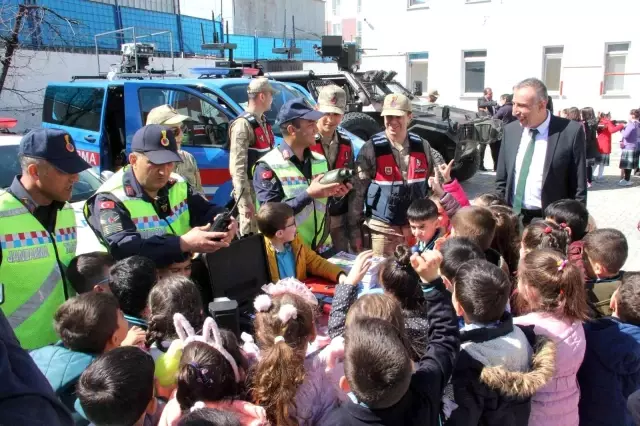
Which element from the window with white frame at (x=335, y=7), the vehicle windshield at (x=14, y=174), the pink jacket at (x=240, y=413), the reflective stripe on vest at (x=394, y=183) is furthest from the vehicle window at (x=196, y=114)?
the window with white frame at (x=335, y=7)

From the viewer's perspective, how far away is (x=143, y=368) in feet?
5.38

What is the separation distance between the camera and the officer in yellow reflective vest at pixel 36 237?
7.70 feet

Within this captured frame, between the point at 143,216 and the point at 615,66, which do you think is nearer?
the point at 143,216

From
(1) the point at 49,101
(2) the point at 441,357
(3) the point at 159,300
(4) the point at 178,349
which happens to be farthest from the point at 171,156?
(1) the point at 49,101

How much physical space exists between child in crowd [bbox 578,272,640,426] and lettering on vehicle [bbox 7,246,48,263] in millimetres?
2428

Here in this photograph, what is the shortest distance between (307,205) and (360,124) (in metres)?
5.06

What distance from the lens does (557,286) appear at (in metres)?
2.30

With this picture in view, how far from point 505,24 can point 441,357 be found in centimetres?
1715

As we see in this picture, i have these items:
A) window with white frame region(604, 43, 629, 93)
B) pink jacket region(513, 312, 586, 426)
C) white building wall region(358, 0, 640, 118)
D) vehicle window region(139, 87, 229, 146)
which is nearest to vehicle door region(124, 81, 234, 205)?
vehicle window region(139, 87, 229, 146)

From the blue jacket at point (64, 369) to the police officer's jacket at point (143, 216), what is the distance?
0.71 m

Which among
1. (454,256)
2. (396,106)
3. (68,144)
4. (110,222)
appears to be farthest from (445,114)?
(68,144)

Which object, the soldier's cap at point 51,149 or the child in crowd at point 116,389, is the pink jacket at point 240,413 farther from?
the soldier's cap at point 51,149

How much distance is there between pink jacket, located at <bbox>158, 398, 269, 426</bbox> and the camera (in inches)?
66.4

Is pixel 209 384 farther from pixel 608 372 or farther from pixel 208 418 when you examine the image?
pixel 608 372
